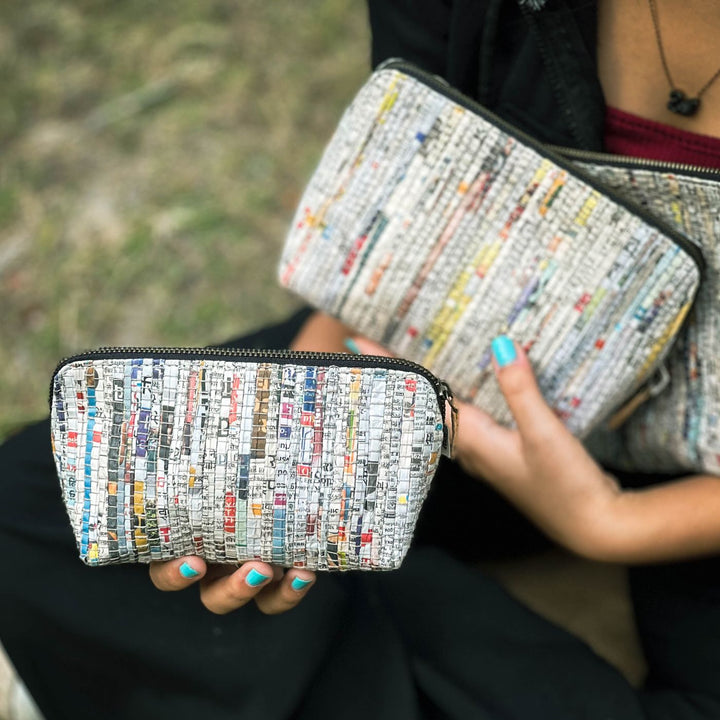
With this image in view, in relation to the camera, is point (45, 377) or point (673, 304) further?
point (45, 377)

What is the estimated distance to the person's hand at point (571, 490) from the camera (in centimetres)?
107

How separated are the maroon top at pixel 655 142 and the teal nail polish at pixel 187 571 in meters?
0.77

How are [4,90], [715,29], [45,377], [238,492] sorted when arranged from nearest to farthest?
1. [238,492]
2. [715,29]
3. [45,377]
4. [4,90]

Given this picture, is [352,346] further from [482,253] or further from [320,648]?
[320,648]

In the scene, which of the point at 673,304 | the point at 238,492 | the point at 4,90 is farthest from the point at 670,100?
the point at 4,90

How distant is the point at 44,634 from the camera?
3.63 ft

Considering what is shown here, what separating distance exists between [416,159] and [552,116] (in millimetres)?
205

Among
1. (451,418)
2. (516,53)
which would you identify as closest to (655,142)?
(516,53)

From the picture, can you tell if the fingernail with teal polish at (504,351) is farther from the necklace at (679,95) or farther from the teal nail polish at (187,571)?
the teal nail polish at (187,571)

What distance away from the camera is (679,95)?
104 cm

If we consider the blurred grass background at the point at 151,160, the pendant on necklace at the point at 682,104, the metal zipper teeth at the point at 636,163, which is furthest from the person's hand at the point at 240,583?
the blurred grass background at the point at 151,160

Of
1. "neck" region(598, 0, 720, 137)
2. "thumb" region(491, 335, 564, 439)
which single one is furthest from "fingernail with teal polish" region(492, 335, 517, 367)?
"neck" region(598, 0, 720, 137)

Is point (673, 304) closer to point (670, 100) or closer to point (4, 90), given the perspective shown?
point (670, 100)

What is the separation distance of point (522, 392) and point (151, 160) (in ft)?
5.09
